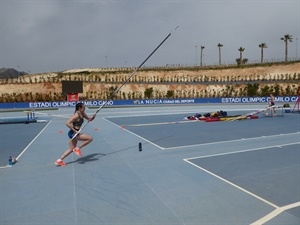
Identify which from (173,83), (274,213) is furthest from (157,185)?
(173,83)

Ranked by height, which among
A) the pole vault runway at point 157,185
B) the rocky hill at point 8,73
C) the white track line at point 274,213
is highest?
the rocky hill at point 8,73

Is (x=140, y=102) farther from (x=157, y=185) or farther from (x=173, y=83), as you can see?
(x=157, y=185)

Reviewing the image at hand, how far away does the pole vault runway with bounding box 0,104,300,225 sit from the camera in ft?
19.0

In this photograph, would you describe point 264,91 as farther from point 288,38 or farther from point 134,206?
point 134,206

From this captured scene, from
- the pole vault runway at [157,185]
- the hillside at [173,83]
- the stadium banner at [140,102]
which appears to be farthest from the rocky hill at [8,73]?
the pole vault runway at [157,185]

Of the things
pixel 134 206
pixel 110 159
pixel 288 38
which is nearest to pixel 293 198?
pixel 134 206

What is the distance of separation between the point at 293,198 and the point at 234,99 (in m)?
46.8

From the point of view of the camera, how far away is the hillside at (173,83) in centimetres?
7600

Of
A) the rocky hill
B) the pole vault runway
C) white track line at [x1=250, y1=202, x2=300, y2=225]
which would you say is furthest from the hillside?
white track line at [x1=250, y1=202, x2=300, y2=225]

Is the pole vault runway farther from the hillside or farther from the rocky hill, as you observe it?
the rocky hill

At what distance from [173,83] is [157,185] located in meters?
77.9

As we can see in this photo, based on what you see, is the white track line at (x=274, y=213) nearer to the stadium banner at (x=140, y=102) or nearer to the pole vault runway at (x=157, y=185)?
the pole vault runway at (x=157, y=185)

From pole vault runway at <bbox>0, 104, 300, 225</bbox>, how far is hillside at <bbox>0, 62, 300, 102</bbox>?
63047 millimetres

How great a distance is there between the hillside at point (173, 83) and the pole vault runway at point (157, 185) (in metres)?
63.0
